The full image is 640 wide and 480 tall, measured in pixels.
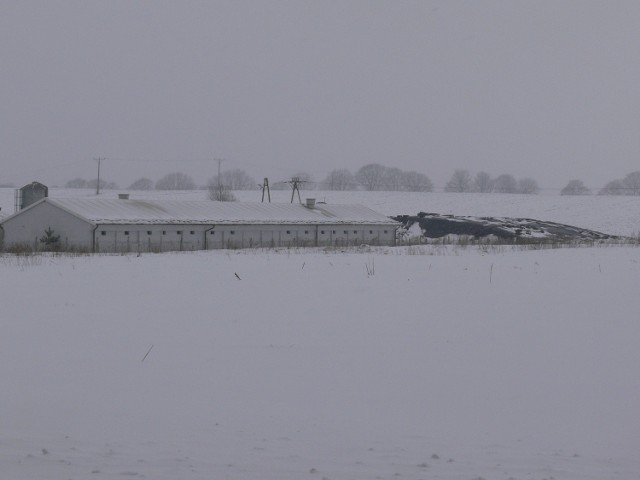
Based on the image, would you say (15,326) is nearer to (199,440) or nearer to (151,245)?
(199,440)

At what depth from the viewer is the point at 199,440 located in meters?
6.18

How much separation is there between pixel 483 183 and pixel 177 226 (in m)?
117

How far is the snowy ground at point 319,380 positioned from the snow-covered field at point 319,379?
0.03 meters

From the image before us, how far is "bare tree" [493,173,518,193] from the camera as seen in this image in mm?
148375

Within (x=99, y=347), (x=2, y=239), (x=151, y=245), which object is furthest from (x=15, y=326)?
(x=2, y=239)

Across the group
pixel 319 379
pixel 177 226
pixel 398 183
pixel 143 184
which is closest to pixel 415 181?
pixel 398 183

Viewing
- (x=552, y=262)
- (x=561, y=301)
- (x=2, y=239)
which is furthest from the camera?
(x=2, y=239)

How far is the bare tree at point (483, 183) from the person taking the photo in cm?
14788

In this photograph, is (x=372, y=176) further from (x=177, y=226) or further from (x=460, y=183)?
(x=177, y=226)

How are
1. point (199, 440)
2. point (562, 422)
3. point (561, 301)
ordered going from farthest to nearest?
1. point (561, 301)
2. point (562, 422)
3. point (199, 440)

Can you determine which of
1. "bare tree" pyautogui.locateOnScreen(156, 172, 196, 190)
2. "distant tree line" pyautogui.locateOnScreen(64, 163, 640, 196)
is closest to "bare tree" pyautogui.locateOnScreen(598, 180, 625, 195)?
"distant tree line" pyautogui.locateOnScreen(64, 163, 640, 196)

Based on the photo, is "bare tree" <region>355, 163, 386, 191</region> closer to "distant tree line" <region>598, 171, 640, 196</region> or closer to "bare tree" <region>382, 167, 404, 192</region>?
"bare tree" <region>382, 167, 404, 192</region>

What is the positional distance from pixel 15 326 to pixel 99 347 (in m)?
2.01

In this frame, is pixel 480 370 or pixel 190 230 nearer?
pixel 480 370
